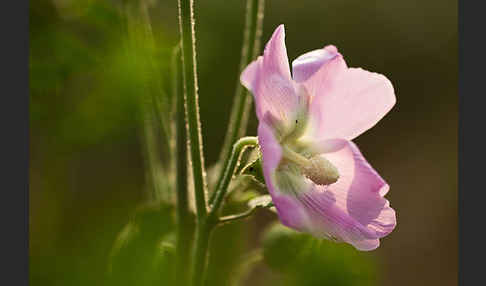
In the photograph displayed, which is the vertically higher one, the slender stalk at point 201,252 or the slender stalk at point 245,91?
the slender stalk at point 245,91

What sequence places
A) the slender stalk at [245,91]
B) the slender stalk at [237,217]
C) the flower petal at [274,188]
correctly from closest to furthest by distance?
1. the flower petal at [274,188]
2. the slender stalk at [237,217]
3. the slender stalk at [245,91]

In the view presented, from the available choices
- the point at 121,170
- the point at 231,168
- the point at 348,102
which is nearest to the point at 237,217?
the point at 231,168

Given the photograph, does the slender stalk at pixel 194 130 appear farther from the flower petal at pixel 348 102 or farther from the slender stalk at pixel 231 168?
the flower petal at pixel 348 102

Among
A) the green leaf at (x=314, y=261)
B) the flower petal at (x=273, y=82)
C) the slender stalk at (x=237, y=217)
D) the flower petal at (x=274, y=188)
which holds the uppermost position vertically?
the flower petal at (x=273, y=82)

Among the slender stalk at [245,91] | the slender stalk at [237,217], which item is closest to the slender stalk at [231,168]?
the slender stalk at [237,217]

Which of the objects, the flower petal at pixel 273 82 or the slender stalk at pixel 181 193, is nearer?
the flower petal at pixel 273 82

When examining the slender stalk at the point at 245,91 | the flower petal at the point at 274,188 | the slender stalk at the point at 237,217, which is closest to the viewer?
the flower petal at the point at 274,188

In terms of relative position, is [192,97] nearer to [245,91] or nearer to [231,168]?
[231,168]
